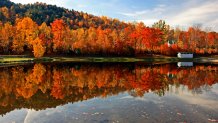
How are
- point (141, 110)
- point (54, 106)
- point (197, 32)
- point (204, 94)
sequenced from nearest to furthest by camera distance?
point (141, 110)
point (54, 106)
point (204, 94)
point (197, 32)

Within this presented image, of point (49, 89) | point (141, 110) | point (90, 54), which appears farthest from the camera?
point (90, 54)

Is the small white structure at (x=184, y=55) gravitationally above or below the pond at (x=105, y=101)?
above

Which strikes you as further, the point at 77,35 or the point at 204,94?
the point at 77,35

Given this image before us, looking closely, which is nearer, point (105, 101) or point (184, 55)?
point (105, 101)

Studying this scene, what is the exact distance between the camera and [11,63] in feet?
244

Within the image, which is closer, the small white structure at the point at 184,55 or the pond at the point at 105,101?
the pond at the point at 105,101

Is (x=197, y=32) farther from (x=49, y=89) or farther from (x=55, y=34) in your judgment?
(x=49, y=89)

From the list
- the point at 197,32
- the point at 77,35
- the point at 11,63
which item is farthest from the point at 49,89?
the point at 197,32

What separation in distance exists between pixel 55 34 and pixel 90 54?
17.5 metres

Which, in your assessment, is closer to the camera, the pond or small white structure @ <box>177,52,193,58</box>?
the pond

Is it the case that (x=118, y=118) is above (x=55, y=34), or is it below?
below

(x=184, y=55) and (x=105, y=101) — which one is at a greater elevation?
(x=184, y=55)

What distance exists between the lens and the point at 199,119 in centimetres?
2145

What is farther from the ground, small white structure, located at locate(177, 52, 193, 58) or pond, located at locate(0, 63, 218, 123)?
small white structure, located at locate(177, 52, 193, 58)
